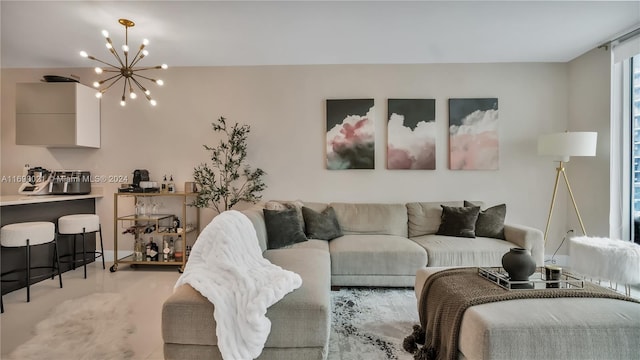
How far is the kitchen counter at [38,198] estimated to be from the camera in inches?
119

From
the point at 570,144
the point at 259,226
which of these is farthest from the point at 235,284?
the point at 570,144

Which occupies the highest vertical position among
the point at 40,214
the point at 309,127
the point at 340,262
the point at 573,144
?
the point at 309,127

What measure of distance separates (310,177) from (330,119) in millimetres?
824

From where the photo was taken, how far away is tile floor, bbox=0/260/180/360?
2219 mm

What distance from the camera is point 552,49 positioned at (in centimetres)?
365

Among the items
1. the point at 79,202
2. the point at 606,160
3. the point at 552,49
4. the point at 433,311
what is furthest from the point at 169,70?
the point at 606,160

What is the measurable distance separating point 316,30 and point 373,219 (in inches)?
87.2

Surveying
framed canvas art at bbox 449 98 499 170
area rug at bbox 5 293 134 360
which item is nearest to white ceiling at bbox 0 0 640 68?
framed canvas art at bbox 449 98 499 170

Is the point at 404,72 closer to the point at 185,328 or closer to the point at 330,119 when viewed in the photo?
the point at 330,119

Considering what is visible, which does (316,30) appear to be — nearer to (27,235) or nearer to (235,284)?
(235,284)

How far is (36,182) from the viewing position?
12.9 feet

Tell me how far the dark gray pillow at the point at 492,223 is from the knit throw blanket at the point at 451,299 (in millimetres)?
1523

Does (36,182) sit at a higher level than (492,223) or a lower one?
higher

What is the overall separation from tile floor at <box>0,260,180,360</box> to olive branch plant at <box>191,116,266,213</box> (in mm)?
1052
